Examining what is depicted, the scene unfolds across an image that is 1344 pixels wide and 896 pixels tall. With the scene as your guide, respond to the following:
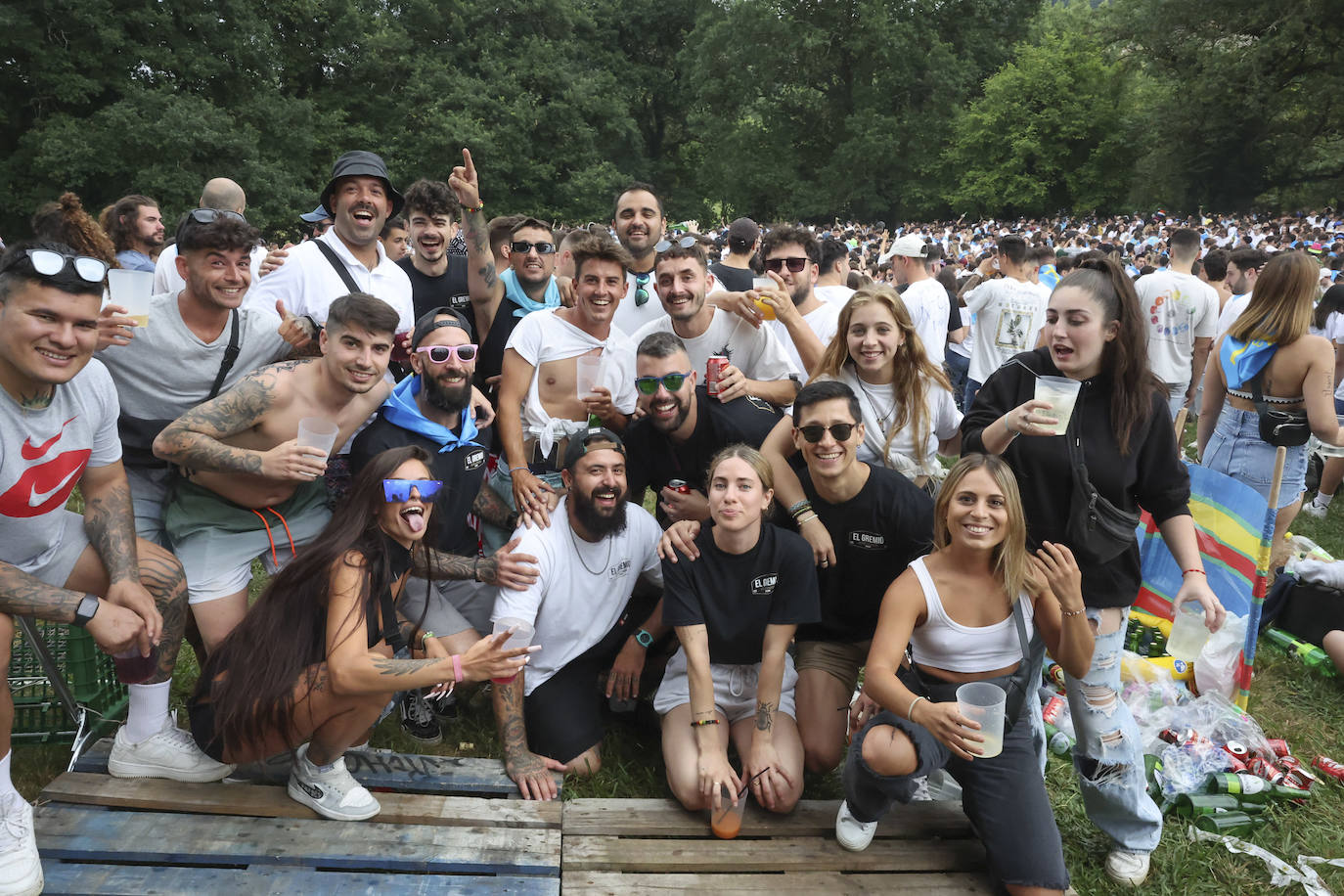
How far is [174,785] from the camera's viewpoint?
3.43 m

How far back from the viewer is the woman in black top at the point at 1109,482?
→ 330 centimetres

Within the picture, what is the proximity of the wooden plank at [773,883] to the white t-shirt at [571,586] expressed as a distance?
1.09m

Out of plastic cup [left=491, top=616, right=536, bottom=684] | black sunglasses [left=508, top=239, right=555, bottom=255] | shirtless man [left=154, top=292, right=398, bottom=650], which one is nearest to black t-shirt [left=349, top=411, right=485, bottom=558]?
shirtless man [left=154, top=292, right=398, bottom=650]

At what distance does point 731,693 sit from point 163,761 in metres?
2.37

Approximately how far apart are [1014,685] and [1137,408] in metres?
1.16

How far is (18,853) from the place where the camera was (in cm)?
283

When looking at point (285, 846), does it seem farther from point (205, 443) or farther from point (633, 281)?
point (633, 281)

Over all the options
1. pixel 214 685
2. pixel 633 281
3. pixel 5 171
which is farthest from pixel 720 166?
pixel 214 685

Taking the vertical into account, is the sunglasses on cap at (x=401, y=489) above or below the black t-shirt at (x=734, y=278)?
below

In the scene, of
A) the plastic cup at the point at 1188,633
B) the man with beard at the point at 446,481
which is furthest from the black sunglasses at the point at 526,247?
the plastic cup at the point at 1188,633

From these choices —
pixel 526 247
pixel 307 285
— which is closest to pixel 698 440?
pixel 526 247

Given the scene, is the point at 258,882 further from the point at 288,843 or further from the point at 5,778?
the point at 5,778

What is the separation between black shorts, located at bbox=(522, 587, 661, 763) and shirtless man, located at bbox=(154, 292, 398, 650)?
1.31 m

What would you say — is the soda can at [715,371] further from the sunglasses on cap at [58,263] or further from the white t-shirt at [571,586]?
the sunglasses on cap at [58,263]
